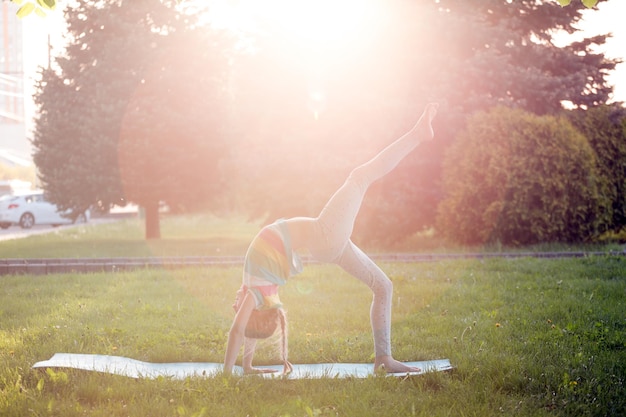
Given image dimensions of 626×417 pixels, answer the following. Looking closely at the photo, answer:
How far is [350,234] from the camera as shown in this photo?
539 centimetres

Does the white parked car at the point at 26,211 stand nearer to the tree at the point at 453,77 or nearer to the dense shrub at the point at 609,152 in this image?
the tree at the point at 453,77

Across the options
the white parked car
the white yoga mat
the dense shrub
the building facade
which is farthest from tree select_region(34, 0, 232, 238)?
the building facade

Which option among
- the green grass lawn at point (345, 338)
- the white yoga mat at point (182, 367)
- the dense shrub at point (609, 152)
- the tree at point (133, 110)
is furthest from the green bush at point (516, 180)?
the white yoga mat at point (182, 367)

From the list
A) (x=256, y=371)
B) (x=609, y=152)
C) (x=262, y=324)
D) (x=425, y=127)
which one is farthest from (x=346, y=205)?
(x=609, y=152)

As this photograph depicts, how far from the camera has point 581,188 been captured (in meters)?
16.1

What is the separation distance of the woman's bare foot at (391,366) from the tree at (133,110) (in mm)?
14718

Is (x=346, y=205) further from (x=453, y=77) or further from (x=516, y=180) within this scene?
(x=453, y=77)

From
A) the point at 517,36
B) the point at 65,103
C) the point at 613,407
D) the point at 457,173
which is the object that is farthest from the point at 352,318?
the point at 65,103

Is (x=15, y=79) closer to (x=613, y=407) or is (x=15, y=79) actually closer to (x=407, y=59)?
(x=407, y=59)

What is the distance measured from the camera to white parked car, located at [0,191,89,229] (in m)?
29.4

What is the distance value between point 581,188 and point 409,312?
9218mm

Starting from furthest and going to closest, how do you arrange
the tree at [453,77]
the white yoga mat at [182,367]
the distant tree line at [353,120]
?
the tree at [453,77] < the distant tree line at [353,120] < the white yoga mat at [182,367]

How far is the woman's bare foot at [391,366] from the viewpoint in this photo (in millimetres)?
5566

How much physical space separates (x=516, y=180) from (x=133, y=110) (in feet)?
35.5
